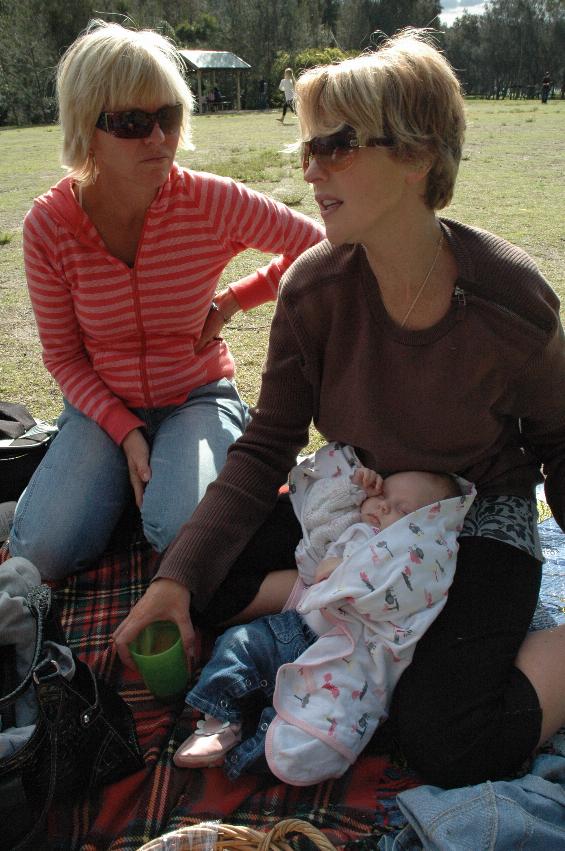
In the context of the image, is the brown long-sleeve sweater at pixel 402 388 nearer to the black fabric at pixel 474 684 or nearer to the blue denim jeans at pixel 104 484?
the black fabric at pixel 474 684

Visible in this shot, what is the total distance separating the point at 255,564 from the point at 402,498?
570mm

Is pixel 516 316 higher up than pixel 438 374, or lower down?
higher up

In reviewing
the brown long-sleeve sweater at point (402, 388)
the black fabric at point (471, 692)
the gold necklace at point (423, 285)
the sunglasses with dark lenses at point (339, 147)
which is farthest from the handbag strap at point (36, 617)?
the sunglasses with dark lenses at point (339, 147)

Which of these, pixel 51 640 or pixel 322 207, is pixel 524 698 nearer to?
pixel 51 640

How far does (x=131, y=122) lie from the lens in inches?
103

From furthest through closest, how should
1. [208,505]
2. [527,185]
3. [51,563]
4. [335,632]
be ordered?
[527,185]
[51,563]
[208,505]
[335,632]

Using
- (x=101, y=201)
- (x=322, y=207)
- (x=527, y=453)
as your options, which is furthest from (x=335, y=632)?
(x=101, y=201)

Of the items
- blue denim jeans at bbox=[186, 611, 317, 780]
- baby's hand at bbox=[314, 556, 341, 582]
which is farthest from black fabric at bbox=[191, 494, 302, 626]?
baby's hand at bbox=[314, 556, 341, 582]

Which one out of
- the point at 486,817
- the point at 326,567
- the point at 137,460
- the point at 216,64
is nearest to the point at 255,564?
the point at 326,567

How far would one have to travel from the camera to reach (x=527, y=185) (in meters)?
11.3

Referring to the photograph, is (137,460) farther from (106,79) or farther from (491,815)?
(491,815)

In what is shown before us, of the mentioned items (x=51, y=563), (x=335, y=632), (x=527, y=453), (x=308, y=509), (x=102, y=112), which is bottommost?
(x=51, y=563)

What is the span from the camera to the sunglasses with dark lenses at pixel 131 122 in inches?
102

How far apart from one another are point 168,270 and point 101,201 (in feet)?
1.15
